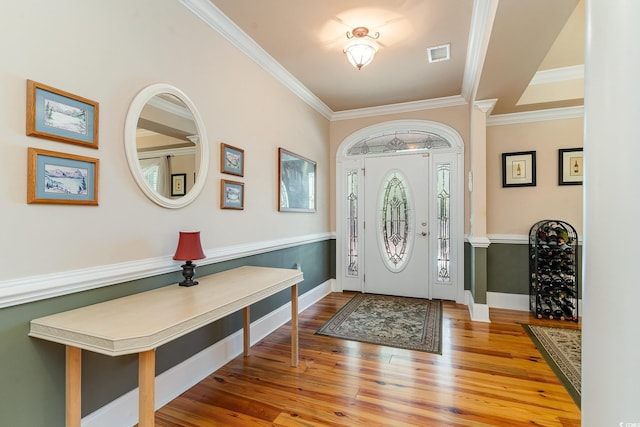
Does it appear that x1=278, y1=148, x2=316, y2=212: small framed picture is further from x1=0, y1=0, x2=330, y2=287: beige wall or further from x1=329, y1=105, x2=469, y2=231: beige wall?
x1=329, y1=105, x2=469, y2=231: beige wall

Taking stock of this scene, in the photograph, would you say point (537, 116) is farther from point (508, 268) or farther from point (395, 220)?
point (395, 220)

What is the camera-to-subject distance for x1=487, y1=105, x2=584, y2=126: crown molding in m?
3.68

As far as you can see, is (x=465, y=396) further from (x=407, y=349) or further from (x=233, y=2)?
(x=233, y=2)

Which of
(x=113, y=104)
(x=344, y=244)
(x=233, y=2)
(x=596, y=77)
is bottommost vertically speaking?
(x=344, y=244)

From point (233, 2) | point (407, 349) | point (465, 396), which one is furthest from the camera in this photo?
point (407, 349)

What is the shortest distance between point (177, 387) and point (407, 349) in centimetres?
185

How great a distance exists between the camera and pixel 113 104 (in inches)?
68.1

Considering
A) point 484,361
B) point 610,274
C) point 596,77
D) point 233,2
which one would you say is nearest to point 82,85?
point 233,2

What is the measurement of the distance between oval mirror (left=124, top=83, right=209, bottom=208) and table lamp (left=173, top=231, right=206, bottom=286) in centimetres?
26

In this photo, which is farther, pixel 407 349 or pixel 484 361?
pixel 407 349

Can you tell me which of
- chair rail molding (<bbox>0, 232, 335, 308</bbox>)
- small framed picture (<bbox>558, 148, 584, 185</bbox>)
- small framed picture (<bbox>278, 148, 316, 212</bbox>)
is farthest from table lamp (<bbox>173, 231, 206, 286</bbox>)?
small framed picture (<bbox>558, 148, 584, 185</bbox>)

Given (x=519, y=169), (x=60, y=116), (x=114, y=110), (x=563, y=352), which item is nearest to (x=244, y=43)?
(x=114, y=110)

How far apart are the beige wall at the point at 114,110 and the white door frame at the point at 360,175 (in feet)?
6.55

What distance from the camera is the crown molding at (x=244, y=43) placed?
2295 mm
